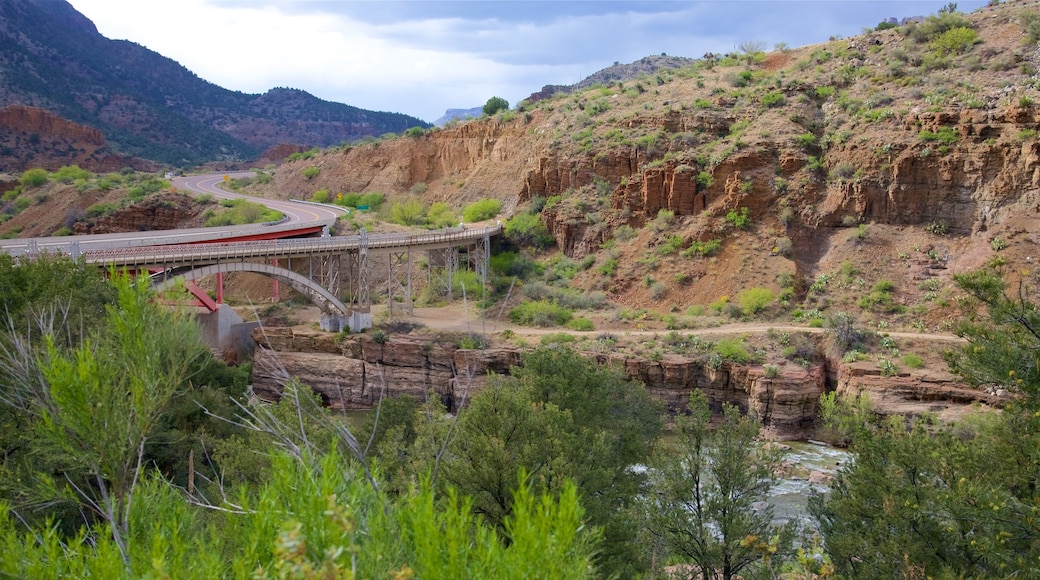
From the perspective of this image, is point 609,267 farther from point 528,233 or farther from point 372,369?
point 372,369

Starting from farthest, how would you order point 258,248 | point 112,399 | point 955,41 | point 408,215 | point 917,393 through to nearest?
1. point 408,215
2. point 955,41
3. point 258,248
4. point 917,393
5. point 112,399

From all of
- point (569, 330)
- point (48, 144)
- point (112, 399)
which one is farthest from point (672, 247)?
point (48, 144)

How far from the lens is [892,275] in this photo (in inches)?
1344

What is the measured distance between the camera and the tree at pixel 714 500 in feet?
43.9

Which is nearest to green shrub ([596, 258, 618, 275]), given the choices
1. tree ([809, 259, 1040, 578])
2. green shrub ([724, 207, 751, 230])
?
green shrub ([724, 207, 751, 230])

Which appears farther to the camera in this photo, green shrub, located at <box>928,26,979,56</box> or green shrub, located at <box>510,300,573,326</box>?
green shrub, located at <box>928,26,979,56</box>

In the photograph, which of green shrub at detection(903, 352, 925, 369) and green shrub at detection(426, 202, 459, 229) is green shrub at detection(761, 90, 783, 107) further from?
green shrub at detection(426, 202, 459, 229)

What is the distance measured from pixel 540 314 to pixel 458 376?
5785 mm

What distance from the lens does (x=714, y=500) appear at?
545 inches

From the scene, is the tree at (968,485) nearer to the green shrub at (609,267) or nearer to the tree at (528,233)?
the green shrub at (609,267)

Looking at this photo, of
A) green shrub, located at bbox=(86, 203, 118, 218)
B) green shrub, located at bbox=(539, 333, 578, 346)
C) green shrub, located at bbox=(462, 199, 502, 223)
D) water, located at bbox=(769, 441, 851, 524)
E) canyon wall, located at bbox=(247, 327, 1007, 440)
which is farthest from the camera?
green shrub, located at bbox=(86, 203, 118, 218)

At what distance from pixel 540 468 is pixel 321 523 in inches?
274

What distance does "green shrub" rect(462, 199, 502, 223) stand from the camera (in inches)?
1975

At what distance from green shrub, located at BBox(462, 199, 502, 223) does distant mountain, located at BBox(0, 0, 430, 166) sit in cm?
5768
